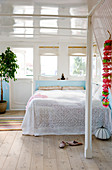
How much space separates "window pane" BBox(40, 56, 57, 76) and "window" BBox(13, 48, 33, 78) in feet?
2.19

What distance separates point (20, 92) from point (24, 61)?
3.75 ft

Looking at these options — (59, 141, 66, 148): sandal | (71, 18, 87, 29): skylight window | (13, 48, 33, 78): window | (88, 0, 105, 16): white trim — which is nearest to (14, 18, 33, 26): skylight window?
(71, 18, 87, 29): skylight window

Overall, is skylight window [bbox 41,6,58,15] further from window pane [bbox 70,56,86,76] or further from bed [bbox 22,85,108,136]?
window pane [bbox 70,56,86,76]

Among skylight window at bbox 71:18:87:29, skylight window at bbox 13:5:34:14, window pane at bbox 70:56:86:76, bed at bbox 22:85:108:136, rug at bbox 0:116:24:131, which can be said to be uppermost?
skylight window at bbox 71:18:87:29

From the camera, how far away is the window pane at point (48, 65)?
663 cm

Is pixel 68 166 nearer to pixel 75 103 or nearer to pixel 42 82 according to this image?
pixel 75 103

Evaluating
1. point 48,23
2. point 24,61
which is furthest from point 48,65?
point 48,23

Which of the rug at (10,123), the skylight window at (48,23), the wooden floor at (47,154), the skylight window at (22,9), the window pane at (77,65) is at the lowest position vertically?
the wooden floor at (47,154)

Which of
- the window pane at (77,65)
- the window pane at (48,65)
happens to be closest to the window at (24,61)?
the window pane at (48,65)

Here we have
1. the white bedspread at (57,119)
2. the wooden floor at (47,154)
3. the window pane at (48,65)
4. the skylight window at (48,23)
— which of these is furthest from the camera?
the window pane at (48,65)

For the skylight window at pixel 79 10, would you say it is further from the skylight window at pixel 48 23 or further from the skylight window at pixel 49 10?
the skylight window at pixel 48 23

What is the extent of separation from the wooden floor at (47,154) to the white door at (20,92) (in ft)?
9.07

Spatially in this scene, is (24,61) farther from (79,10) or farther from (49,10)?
(79,10)

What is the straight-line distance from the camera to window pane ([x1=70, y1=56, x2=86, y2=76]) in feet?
21.9
